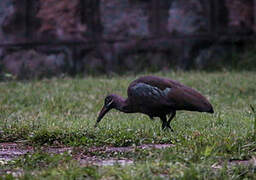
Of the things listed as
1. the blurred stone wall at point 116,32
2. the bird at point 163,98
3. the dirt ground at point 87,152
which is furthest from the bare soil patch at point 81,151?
the blurred stone wall at point 116,32

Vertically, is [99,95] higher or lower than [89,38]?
lower

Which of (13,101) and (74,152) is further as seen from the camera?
(13,101)

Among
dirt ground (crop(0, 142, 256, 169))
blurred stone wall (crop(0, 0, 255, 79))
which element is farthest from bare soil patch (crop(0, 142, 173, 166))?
blurred stone wall (crop(0, 0, 255, 79))

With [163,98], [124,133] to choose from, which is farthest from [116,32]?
[124,133]

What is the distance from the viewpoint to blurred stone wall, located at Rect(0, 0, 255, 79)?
13.5m

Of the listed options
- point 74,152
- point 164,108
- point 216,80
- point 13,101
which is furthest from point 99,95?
point 74,152

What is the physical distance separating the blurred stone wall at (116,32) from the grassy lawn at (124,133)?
2733mm

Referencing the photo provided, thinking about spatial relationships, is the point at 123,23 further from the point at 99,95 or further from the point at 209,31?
the point at 99,95

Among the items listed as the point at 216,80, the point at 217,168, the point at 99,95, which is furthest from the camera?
the point at 216,80

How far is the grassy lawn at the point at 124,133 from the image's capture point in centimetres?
420

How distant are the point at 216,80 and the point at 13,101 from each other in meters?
4.29

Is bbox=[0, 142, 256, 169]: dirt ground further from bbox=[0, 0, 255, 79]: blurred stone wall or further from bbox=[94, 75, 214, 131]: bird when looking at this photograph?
bbox=[0, 0, 255, 79]: blurred stone wall

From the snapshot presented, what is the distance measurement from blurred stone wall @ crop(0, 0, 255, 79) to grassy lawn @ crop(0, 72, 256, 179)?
2.73m

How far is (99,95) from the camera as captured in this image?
32.3ft
